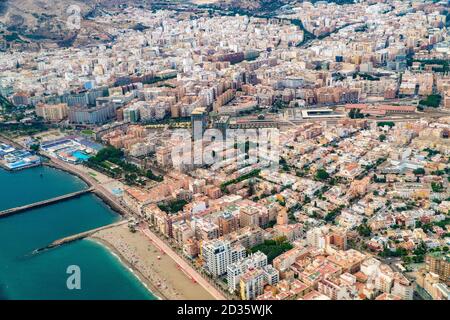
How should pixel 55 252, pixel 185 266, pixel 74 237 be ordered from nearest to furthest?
pixel 185 266, pixel 55 252, pixel 74 237

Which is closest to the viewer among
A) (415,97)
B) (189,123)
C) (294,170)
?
(294,170)

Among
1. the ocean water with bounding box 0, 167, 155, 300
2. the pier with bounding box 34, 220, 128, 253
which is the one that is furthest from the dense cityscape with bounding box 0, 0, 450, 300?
the ocean water with bounding box 0, 167, 155, 300

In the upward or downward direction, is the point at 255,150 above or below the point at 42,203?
above

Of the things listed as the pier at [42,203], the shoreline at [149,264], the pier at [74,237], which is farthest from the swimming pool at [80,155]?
the pier at [74,237]

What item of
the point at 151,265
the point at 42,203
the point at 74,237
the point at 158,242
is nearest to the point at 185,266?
the point at 151,265

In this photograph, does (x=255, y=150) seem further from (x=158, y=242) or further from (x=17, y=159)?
(x=17, y=159)
